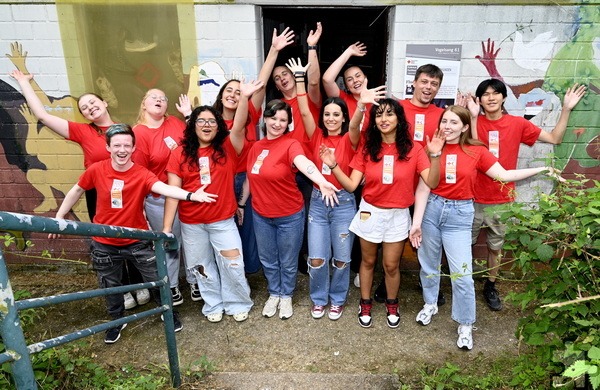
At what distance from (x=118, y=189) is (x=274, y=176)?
116cm

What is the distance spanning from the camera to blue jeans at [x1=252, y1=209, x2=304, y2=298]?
360cm

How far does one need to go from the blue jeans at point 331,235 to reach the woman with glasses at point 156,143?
1.22m

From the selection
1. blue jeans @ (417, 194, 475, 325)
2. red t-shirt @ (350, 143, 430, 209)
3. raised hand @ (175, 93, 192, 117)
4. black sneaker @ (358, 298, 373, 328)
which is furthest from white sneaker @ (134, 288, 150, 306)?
blue jeans @ (417, 194, 475, 325)

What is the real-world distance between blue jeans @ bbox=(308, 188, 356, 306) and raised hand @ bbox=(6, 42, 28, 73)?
10.0ft

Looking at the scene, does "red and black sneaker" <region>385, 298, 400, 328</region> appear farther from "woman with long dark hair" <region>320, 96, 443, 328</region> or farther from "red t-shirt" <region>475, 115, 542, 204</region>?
"red t-shirt" <region>475, 115, 542, 204</region>

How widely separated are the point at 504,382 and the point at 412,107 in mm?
2190

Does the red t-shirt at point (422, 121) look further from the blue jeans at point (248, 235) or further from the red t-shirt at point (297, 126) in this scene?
the blue jeans at point (248, 235)

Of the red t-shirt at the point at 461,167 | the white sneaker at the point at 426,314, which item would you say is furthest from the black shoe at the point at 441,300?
the red t-shirt at the point at 461,167

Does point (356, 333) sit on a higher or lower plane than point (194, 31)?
lower

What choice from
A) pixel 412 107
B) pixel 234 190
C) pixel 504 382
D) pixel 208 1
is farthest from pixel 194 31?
pixel 504 382

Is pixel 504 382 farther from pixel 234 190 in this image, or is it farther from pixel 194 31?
pixel 194 31

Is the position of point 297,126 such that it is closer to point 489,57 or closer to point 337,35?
point 489,57

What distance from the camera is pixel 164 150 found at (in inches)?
145

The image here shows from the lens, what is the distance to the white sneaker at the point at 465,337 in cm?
333
